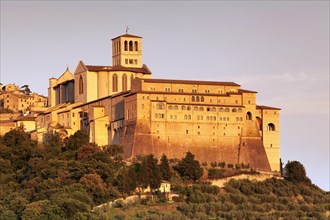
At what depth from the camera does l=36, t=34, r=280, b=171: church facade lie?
9119 cm

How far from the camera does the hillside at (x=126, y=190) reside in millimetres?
83562

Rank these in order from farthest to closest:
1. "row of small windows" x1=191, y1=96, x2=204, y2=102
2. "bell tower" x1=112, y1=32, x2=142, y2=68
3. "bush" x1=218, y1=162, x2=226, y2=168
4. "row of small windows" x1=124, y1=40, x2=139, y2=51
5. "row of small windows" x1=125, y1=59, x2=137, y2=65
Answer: "row of small windows" x1=124, y1=40, x2=139, y2=51 < "row of small windows" x1=125, y1=59, x2=137, y2=65 < "bell tower" x1=112, y1=32, x2=142, y2=68 < "row of small windows" x1=191, y1=96, x2=204, y2=102 < "bush" x1=218, y1=162, x2=226, y2=168

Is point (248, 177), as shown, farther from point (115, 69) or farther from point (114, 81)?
point (115, 69)

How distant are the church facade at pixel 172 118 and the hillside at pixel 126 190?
187cm

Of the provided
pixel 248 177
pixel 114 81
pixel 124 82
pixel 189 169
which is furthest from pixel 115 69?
pixel 248 177

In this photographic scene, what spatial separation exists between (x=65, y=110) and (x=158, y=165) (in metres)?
13.6

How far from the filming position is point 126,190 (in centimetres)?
8588

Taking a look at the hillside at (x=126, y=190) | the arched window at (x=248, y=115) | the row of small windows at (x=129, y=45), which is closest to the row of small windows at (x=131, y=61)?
the row of small windows at (x=129, y=45)

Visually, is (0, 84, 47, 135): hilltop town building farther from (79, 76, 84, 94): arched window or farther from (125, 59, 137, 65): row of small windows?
(125, 59, 137, 65): row of small windows

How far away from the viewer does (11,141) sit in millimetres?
97812

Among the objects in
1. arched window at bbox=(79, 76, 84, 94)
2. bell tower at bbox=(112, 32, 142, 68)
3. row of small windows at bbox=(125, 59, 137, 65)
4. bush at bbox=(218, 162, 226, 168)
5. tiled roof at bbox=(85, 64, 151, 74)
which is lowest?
bush at bbox=(218, 162, 226, 168)

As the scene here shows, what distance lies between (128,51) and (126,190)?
19053 millimetres

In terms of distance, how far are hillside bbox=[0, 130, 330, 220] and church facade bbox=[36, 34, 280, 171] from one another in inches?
73.5

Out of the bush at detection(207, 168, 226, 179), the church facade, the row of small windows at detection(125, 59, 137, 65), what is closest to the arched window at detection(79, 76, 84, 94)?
the church facade
